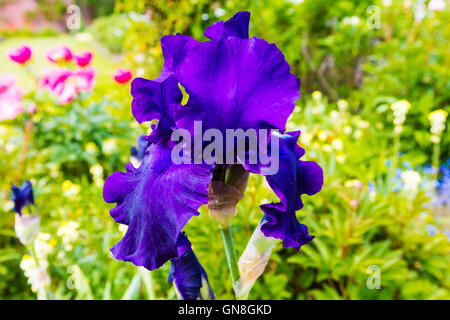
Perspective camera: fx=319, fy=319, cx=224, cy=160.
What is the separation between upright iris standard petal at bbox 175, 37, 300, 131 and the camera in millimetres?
605

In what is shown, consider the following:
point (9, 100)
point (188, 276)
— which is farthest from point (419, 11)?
point (9, 100)

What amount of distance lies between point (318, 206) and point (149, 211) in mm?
1196

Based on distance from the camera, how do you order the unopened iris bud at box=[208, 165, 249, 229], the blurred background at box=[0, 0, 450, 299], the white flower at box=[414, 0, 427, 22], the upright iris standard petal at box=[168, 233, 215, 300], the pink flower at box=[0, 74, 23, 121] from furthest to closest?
the white flower at box=[414, 0, 427, 22]
the pink flower at box=[0, 74, 23, 121]
the blurred background at box=[0, 0, 450, 299]
the upright iris standard petal at box=[168, 233, 215, 300]
the unopened iris bud at box=[208, 165, 249, 229]

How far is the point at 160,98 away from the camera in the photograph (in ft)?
2.24

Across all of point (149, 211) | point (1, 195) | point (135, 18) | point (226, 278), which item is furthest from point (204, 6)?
point (149, 211)

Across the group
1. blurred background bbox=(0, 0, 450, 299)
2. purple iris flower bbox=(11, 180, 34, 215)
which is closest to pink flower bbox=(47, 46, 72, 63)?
blurred background bbox=(0, 0, 450, 299)

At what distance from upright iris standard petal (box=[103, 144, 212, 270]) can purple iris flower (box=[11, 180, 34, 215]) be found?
73cm

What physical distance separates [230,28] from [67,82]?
2.47 m

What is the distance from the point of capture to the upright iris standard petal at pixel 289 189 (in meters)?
0.62

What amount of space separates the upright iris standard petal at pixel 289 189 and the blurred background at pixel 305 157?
710mm

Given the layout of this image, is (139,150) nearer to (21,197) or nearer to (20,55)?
(21,197)

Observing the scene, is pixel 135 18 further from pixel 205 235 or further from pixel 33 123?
pixel 205 235

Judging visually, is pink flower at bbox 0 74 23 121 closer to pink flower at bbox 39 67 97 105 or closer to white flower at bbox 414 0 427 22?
pink flower at bbox 39 67 97 105

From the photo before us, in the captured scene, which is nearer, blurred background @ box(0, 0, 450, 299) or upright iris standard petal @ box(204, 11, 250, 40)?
upright iris standard petal @ box(204, 11, 250, 40)
